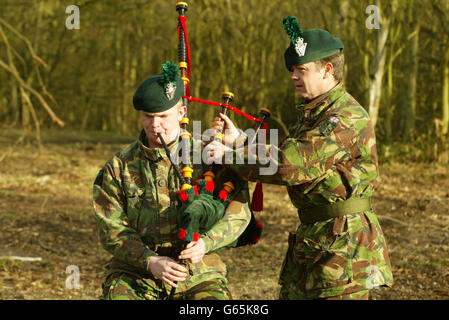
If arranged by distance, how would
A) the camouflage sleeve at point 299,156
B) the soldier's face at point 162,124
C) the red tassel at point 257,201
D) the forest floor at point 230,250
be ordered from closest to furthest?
1. the camouflage sleeve at point 299,156
2. the soldier's face at point 162,124
3. the red tassel at point 257,201
4. the forest floor at point 230,250

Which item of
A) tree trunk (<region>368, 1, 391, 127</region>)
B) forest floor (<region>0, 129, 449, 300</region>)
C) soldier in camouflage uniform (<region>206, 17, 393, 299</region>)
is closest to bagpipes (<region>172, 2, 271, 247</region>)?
soldier in camouflage uniform (<region>206, 17, 393, 299</region>)

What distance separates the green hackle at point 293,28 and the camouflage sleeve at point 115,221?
116 centimetres

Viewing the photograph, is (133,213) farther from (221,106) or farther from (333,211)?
(333,211)

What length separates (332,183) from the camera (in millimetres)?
3117

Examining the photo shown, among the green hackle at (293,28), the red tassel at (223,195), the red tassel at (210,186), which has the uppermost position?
the green hackle at (293,28)

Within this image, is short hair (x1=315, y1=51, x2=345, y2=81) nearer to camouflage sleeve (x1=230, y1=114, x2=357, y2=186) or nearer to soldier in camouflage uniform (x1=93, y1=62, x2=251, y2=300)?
camouflage sleeve (x1=230, y1=114, x2=357, y2=186)

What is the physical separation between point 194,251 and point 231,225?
297mm

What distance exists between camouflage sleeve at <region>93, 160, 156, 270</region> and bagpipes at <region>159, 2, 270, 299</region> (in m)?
0.27

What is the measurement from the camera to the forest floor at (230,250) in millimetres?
6473

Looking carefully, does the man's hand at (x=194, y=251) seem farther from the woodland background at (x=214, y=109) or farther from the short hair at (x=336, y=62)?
the woodland background at (x=214, y=109)

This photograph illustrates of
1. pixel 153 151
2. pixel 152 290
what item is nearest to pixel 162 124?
pixel 153 151

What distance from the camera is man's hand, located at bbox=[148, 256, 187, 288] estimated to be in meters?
2.87

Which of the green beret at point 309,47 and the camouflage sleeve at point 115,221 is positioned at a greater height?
the green beret at point 309,47

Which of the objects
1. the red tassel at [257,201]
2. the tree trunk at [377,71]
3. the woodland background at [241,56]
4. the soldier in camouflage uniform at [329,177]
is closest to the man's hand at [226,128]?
the soldier in camouflage uniform at [329,177]
